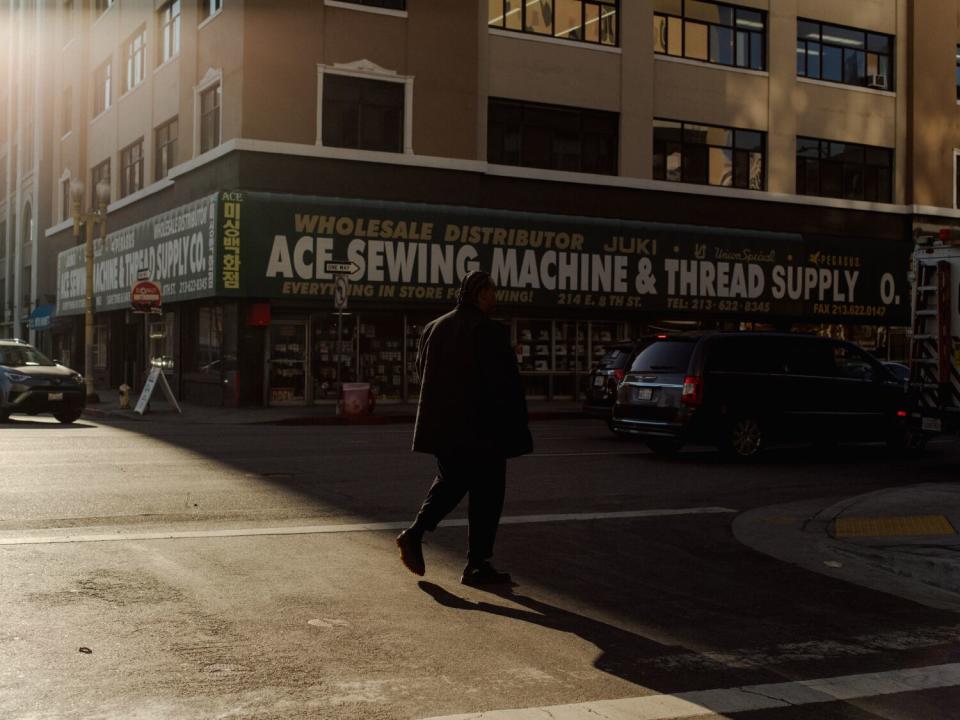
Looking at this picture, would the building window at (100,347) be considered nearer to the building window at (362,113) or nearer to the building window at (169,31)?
the building window at (169,31)

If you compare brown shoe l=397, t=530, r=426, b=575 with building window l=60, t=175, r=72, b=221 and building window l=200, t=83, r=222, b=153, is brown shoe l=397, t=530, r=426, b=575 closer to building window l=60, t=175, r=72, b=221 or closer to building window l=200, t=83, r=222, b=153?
building window l=200, t=83, r=222, b=153

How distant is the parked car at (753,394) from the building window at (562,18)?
16.7m

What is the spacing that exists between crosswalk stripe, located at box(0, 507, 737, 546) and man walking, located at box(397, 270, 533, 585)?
208 centimetres

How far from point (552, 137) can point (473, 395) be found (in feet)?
80.7

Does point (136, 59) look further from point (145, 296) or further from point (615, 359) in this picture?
point (615, 359)

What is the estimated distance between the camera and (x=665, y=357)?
15.4 metres

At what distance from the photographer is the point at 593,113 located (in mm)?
31250

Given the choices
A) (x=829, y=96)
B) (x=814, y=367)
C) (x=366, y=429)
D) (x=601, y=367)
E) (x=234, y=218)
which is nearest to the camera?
(x=814, y=367)

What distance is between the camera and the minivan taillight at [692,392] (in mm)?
14812

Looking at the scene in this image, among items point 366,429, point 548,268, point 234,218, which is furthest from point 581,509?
point 548,268

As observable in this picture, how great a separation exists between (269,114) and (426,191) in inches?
171

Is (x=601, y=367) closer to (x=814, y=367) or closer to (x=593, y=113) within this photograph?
(x=814, y=367)

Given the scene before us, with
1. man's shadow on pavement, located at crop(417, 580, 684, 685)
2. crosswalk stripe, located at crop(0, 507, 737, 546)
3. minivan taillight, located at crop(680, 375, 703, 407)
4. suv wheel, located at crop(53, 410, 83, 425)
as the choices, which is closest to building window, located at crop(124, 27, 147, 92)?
suv wheel, located at crop(53, 410, 83, 425)

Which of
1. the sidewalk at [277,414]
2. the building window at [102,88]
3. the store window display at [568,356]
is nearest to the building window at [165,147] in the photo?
the building window at [102,88]
